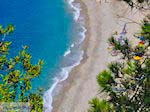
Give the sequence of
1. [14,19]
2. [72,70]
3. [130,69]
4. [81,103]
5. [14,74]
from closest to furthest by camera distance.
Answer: [14,74]
[130,69]
[81,103]
[72,70]
[14,19]

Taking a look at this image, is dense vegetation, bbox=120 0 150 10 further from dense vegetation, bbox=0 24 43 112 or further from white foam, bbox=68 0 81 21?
white foam, bbox=68 0 81 21

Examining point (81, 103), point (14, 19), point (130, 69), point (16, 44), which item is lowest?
point (81, 103)

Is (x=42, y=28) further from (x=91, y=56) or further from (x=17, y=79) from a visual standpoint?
(x=17, y=79)

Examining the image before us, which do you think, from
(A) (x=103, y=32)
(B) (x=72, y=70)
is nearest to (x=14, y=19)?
(A) (x=103, y=32)

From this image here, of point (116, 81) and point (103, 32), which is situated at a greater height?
point (103, 32)

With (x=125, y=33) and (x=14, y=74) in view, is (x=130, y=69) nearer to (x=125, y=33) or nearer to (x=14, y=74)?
(x=14, y=74)

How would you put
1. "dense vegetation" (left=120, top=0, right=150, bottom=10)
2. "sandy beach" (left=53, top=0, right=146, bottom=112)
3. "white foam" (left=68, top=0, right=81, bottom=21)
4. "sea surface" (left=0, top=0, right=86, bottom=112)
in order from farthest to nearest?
"white foam" (left=68, top=0, right=81, bottom=21)
"sea surface" (left=0, top=0, right=86, bottom=112)
"sandy beach" (left=53, top=0, right=146, bottom=112)
"dense vegetation" (left=120, top=0, right=150, bottom=10)

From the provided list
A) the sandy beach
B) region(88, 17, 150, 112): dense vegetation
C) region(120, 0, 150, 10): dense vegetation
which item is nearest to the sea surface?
the sandy beach

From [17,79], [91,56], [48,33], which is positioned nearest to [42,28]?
[48,33]
